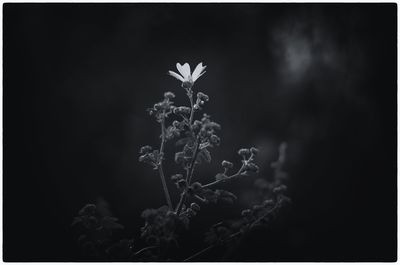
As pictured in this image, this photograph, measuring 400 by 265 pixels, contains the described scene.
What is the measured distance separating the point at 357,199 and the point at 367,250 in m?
0.15

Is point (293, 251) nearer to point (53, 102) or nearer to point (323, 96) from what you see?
point (323, 96)

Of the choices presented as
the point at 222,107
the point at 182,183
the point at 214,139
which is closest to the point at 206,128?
the point at 214,139

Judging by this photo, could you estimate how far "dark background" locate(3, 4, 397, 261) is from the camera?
4.47 feet

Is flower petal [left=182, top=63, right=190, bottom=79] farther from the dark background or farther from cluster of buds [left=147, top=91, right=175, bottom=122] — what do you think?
the dark background

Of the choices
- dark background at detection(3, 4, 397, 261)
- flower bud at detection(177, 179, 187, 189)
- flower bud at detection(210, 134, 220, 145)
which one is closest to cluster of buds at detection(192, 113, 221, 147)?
flower bud at detection(210, 134, 220, 145)

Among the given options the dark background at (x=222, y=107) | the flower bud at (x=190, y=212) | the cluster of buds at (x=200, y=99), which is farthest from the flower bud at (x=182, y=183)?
the dark background at (x=222, y=107)

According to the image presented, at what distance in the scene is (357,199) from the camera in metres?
1.40

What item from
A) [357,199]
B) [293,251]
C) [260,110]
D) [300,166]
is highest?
[260,110]

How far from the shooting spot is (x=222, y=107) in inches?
57.5

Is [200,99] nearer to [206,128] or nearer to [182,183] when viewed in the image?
[206,128]

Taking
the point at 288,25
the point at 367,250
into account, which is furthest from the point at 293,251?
the point at 288,25

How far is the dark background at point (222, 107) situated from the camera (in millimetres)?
1362

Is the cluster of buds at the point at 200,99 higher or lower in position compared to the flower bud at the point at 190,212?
higher

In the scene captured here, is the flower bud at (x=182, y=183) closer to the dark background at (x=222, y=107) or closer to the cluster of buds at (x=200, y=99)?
the cluster of buds at (x=200, y=99)
